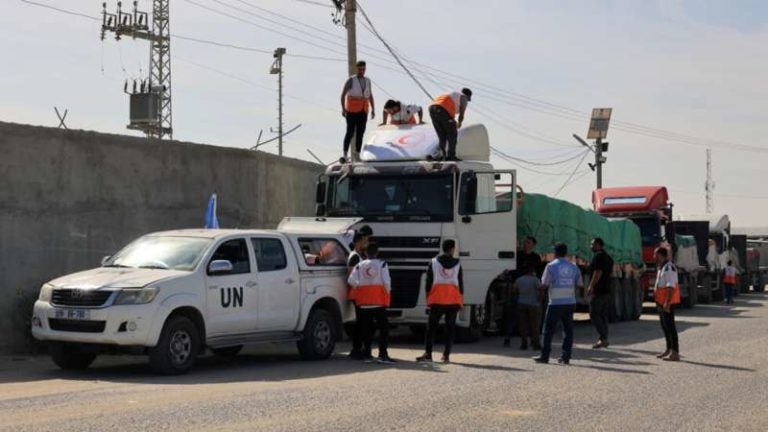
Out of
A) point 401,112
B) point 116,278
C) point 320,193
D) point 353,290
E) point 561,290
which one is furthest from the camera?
point 401,112

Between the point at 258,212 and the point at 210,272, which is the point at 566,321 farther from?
the point at 258,212

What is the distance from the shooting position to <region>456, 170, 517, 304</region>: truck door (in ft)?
58.1

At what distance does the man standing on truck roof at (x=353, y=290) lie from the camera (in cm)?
1504

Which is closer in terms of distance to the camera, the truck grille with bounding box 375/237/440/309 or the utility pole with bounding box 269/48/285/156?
the truck grille with bounding box 375/237/440/309

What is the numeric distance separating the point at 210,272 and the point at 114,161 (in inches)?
181

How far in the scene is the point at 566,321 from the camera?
15336mm

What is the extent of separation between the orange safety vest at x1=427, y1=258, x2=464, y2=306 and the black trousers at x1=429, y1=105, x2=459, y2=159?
390 centimetres

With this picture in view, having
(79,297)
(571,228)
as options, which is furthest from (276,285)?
(571,228)

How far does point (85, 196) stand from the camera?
16.5m

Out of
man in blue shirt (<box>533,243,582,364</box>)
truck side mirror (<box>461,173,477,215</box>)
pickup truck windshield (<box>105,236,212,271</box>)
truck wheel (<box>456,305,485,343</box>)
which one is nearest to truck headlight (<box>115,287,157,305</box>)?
pickup truck windshield (<box>105,236,212,271</box>)

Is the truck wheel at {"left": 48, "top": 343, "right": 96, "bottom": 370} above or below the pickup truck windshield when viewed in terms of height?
below

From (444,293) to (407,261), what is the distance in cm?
272

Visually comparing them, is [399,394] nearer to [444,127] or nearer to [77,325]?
[77,325]

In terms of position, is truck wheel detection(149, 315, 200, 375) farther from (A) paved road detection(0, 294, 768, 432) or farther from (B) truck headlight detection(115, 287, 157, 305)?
(B) truck headlight detection(115, 287, 157, 305)
